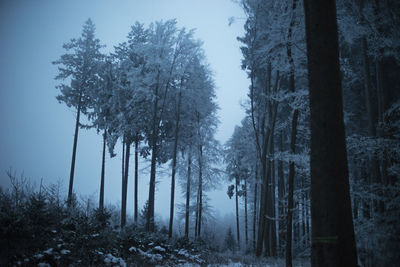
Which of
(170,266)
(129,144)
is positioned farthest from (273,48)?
(129,144)

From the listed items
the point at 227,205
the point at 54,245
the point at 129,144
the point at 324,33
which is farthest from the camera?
the point at 227,205

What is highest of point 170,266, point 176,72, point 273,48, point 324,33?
point 176,72

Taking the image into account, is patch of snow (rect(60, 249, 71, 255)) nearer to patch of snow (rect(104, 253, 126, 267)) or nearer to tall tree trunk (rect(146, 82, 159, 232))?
patch of snow (rect(104, 253, 126, 267))

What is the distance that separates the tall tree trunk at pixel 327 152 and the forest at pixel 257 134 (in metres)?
0.01

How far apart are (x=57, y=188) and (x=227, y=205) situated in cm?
14544

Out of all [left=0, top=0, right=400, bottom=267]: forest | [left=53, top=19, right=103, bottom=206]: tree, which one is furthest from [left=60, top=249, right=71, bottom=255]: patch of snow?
[left=53, top=19, right=103, bottom=206]: tree

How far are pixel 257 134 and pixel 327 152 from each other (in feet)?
29.0

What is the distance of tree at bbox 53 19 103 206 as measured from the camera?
68.6ft

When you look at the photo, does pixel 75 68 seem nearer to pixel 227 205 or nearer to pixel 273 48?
pixel 273 48

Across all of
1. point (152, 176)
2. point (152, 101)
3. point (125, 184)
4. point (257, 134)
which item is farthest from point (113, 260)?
point (152, 101)

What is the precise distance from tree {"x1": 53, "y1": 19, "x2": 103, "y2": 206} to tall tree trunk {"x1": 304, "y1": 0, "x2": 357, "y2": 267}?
20455 millimetres

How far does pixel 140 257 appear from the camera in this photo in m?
7.52

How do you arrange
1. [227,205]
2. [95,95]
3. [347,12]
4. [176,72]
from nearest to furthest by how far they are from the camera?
1. [347,12]
2. [176,72]
3. [95,95]
4. [227,205]

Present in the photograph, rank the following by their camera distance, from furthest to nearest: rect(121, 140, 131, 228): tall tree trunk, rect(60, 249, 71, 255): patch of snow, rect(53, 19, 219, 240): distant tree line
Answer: rect(53, 19, 219, 240): distant tree line, rect(121, 140, 131, 228): tall tree trunk, rect(60, 249, 71, 255): patch of snow
